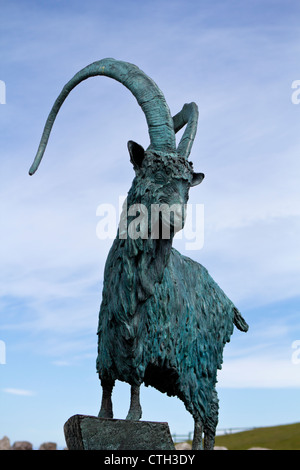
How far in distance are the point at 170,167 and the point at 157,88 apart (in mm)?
1228

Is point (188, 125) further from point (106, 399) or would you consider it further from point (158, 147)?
point (106, 399)

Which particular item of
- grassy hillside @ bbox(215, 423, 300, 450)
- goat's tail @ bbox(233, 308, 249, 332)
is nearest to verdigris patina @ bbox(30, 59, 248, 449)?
goat's tail @ bbox(233, 308, 249, 332)

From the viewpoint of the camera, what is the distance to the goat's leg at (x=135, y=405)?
704 cm

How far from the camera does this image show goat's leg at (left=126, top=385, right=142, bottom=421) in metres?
7.04

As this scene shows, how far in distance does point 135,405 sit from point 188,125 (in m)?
3.52

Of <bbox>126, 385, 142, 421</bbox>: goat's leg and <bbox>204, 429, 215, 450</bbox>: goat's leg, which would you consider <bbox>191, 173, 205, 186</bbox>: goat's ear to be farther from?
<bbox>204, 429, 215, 450</bbox>: goat's leg

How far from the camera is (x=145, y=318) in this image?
24.5 feet

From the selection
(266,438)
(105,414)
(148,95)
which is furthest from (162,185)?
(266,438)

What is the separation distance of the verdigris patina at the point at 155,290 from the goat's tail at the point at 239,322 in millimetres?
1049

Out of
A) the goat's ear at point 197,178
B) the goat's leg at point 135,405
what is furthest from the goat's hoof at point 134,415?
the goat's ear at point 197,178

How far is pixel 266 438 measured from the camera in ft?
83.6
